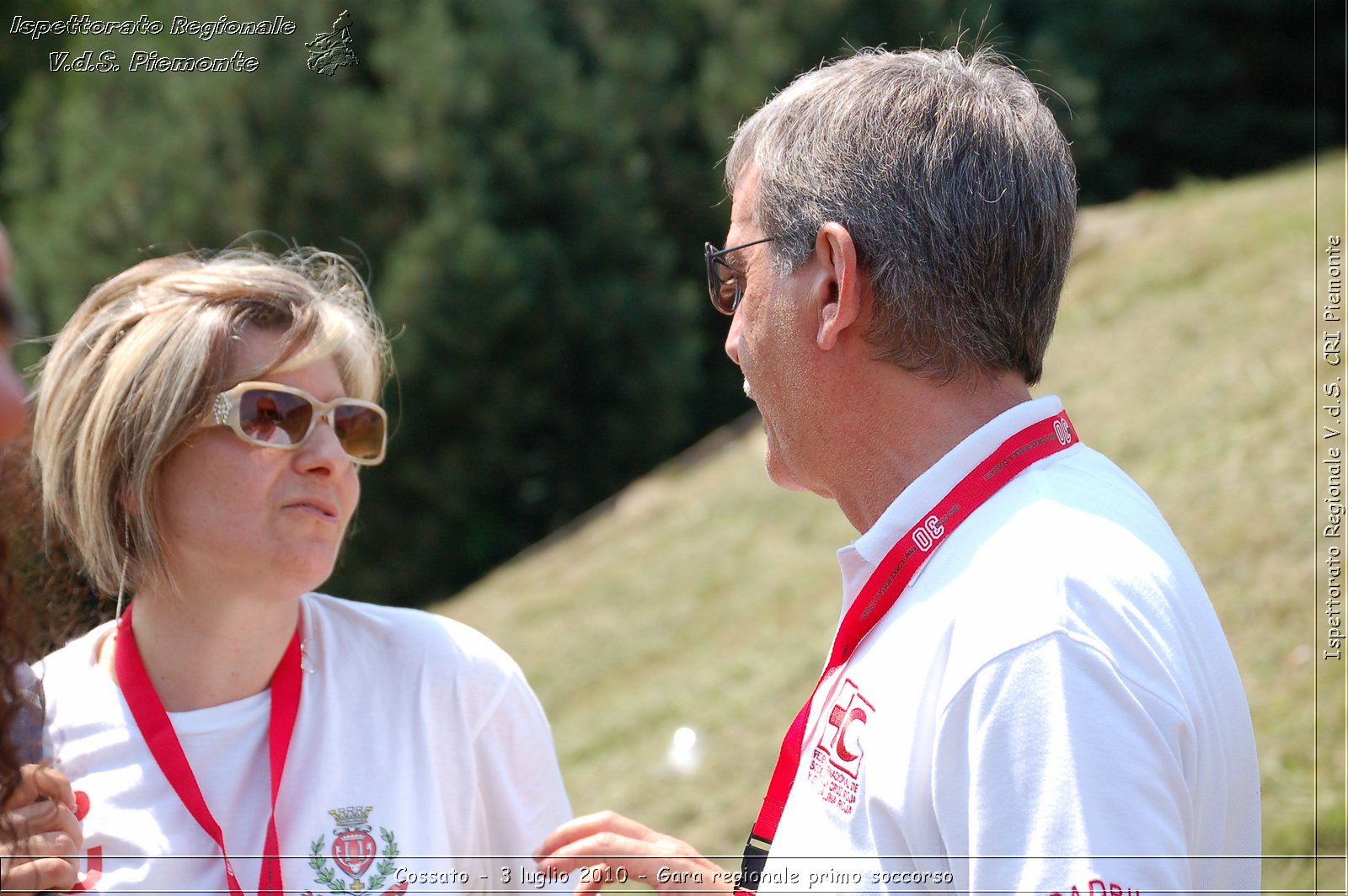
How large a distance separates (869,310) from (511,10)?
10.2m

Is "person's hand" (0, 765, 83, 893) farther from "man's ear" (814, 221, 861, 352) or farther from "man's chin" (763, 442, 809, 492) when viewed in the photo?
"man's ear" (814, 221, 861, 352)

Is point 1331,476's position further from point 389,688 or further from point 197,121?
point 197,121

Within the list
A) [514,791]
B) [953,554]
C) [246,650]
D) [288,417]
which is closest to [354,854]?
[514,791]

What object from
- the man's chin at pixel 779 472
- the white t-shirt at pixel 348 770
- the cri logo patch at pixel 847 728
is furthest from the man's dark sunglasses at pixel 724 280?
the white t-shirt at pixel 348 770

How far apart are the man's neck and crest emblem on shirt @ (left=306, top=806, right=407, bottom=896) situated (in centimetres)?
115

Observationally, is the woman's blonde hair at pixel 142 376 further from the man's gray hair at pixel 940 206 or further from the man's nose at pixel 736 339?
the man's gray hair at pixel 940 206

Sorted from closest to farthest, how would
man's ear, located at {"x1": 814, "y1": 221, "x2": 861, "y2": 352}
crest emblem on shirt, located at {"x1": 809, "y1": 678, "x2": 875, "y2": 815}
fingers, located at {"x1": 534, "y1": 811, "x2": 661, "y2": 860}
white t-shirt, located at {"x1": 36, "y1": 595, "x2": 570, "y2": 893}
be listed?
crest emblem on shirt, located at {"x1": 809, "y1": 678, "x2": 875, "y2": 815}
man's ear, located at {"x1": 814, "y1": 221, "x2": 861, "y2": 352}
fingers, located at {"x1": 534, "y1": 811, "x2": 661, "y2": 860}
white t-shirt, located at {"x1": 36, "y1": 595, "x2": 570, "y2": 893}

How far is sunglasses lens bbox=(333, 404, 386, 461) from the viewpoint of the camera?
2588mm

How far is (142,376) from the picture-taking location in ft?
7.88

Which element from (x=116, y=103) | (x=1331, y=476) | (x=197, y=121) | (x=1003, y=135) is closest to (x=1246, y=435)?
(x=1331, y=476)

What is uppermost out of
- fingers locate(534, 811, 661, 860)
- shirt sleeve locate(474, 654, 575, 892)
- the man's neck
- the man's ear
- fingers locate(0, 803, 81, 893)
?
the man's ear

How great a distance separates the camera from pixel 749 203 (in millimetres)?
2064

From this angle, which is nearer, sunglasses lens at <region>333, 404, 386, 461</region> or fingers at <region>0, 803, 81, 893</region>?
fingers at <region>0, 803, 81, 893</region>

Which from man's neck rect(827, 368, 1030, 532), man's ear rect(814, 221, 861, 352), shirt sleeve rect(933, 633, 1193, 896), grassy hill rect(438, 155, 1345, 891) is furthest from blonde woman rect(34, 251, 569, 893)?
grassy hill rect(438, 155, 1345, 891)
